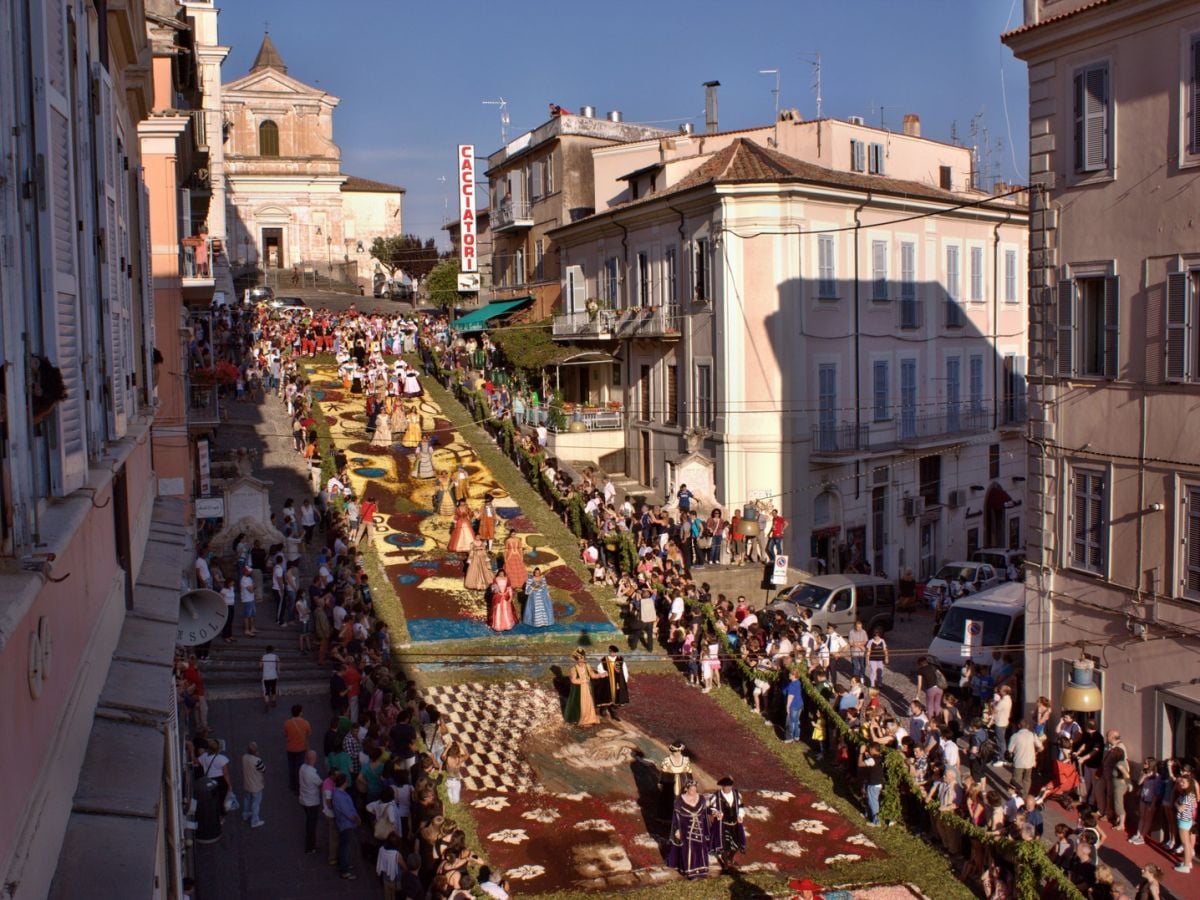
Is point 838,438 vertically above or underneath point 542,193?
underneath

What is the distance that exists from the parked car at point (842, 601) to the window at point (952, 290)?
1451cm

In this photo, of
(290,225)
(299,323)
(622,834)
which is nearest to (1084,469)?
(622,834)

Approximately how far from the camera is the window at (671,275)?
39531 millimetres

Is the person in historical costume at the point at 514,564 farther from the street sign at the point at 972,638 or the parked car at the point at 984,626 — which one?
the street sign at the point at 972,638

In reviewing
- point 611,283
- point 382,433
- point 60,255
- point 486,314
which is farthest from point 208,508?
point 486,314

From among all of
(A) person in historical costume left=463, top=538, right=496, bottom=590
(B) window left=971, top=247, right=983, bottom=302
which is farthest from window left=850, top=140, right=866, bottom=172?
(A) person in historical costume left=463, top=538, right=496, bottom=590

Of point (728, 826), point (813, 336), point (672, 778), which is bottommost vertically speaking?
point (728, 826)

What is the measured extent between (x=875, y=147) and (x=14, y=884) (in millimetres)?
42098

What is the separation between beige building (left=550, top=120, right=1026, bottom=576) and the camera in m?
36.5

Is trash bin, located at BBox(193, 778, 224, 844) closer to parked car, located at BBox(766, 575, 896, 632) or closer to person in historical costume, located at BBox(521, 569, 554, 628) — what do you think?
person in historical costume, located at BBox(521, 569, 554, 628)

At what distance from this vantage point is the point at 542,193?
53875 millimetres

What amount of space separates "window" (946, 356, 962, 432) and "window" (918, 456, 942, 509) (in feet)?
4.64

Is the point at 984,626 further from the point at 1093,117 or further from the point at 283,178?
the point at 283,178

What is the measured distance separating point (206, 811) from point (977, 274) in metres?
34.1
